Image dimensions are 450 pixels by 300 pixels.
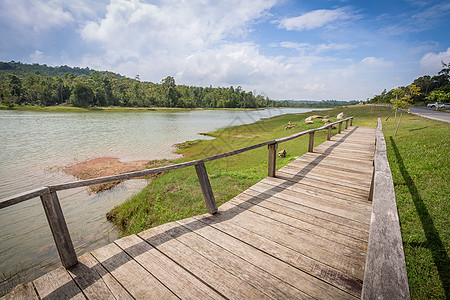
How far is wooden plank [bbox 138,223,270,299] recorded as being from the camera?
2.00 meters

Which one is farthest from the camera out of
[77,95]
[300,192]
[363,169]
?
[77,95]

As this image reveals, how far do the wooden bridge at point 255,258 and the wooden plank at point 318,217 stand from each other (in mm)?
17

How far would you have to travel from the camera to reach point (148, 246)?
2.70 m

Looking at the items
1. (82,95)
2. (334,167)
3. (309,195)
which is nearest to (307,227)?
(309,195)

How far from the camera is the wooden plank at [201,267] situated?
200 centimetres

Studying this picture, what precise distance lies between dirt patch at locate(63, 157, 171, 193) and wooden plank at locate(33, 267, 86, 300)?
9827 mm

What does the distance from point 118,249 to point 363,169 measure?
22.4ft

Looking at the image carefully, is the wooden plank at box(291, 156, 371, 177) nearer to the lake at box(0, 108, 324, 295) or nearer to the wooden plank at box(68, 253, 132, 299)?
the wooden plank at box(68, 253, 132, 299)

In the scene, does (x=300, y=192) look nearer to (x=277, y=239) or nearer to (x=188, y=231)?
(x=277, y=239)

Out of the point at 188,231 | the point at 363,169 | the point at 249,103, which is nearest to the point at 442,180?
the point at 363,169

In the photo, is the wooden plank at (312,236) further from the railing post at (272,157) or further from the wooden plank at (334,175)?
the wooden plank at (334,175)

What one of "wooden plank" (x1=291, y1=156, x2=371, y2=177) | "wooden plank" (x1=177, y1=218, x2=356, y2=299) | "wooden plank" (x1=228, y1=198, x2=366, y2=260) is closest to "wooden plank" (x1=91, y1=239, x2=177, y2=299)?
"wooden plank" (x1=177, y1=218, x2=356, y2=299)

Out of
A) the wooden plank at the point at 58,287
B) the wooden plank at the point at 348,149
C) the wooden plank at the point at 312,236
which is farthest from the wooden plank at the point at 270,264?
the wooden plank at the point at 348,149

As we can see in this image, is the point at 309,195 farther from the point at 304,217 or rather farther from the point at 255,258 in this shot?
the point at 255,258
